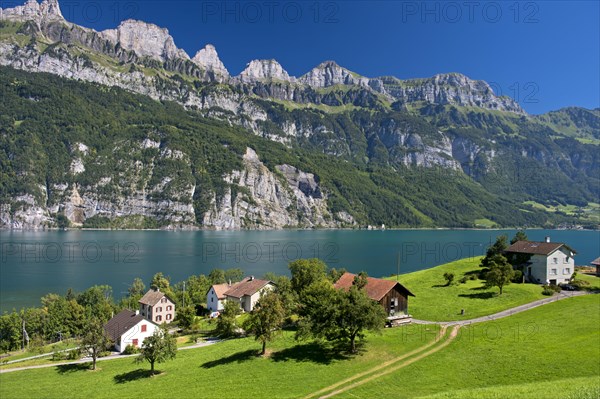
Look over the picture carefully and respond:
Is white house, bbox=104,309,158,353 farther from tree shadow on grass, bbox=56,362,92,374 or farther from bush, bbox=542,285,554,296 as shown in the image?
bush, bbox=542,285,554,296

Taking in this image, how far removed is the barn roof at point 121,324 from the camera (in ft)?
185

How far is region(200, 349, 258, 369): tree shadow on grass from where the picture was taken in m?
40.1

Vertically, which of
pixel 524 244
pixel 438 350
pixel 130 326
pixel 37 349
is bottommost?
pixel 37 349

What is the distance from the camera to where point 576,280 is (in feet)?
202

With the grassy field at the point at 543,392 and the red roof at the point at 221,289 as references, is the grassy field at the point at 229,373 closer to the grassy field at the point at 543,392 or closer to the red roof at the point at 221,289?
the grassy field at the point at 543,392

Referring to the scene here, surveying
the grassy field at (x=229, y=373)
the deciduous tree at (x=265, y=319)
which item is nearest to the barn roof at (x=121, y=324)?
the grassy field at (x=229, y=373)

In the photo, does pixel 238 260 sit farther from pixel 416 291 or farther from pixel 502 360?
pixel 502 360

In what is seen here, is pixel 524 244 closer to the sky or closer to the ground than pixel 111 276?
closer to the sky

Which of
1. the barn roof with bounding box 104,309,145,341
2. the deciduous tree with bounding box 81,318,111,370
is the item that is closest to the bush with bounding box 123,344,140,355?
the barn roof with bounding box 104,309,145,341

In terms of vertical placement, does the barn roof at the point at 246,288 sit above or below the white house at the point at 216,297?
above

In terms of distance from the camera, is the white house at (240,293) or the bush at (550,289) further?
the white house at (240,293)

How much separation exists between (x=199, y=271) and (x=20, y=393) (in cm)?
8625

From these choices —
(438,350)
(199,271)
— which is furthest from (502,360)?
(199,271)

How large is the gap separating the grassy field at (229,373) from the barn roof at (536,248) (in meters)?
30.6
